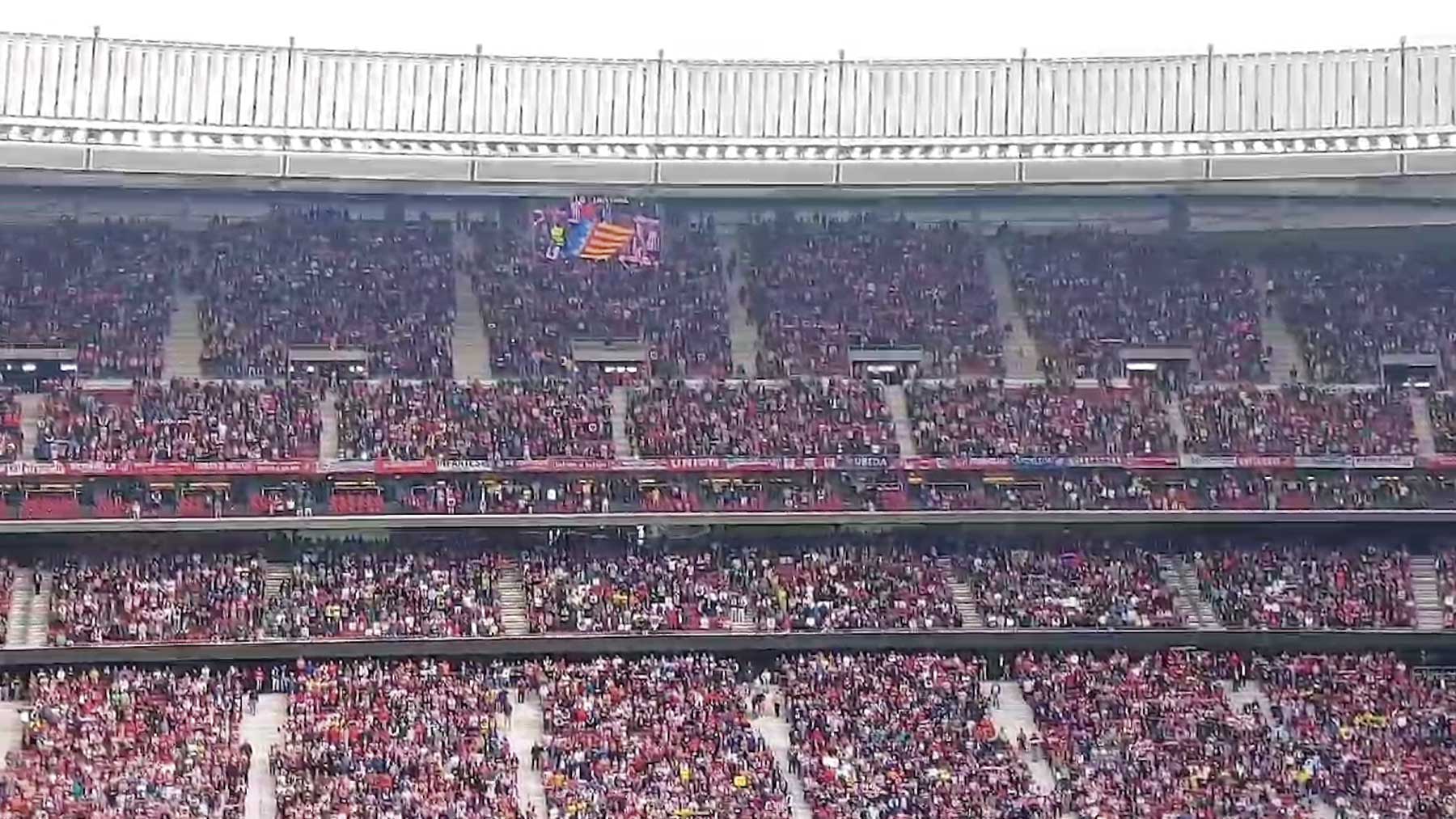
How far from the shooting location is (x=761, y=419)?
132ft

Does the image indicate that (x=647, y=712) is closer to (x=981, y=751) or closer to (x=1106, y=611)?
(x=981, y=751)

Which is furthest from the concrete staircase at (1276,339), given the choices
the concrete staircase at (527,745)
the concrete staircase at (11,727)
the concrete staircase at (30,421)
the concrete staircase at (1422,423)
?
the concrete staircase at (11,727)

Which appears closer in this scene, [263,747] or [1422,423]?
[263,747]

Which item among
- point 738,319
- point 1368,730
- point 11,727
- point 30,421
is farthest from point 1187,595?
point 30,421

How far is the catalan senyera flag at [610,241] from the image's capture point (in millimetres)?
41812

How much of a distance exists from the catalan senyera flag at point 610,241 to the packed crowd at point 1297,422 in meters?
9.59

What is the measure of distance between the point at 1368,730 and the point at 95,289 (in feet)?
69.0

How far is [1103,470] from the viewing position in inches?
1570

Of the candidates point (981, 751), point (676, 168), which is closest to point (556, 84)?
point (676, 168)

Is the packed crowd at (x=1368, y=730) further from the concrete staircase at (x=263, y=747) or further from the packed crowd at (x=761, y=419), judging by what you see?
the concrete staircase at (x=263, y=747)

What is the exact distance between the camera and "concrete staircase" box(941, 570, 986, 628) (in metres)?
37.8

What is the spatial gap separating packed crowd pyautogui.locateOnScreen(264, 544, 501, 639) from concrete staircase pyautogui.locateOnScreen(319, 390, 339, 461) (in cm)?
150

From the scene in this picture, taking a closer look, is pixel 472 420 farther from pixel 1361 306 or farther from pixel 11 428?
pixel 1361 306

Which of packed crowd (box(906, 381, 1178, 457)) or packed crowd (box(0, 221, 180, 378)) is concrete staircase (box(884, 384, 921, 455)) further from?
packed crowd (box(0, 221, 180, 378))
